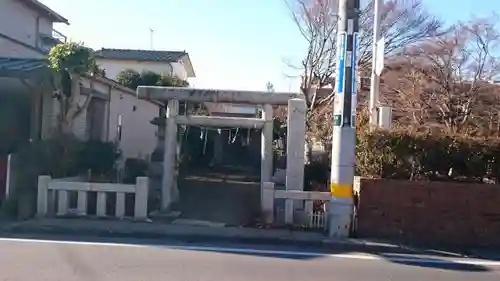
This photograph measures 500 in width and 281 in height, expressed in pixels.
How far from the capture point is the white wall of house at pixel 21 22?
20.8 meters

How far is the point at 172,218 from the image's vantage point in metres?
12.6

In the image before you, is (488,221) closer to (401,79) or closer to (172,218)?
(172,218)

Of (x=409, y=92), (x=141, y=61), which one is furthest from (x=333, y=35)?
(x=141, y=61)

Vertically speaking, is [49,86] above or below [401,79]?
below

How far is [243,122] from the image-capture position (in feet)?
46.4

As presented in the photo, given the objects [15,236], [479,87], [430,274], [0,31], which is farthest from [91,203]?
[479,87]

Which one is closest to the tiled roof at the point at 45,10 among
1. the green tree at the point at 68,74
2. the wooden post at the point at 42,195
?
the green tree at the point at 68,74

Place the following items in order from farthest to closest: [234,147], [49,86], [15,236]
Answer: [234,147]
[49,86]
[15,236]

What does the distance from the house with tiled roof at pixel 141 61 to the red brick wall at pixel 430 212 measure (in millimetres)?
28693

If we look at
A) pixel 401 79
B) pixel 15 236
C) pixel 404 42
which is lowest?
pixel 15 236

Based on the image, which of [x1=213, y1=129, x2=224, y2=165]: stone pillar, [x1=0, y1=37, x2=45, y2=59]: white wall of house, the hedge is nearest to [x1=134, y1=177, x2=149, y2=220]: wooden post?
the hedge

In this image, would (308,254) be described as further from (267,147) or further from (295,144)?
(267,147)

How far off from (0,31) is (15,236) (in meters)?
12.1

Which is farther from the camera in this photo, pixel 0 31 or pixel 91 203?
pixel 0 31
